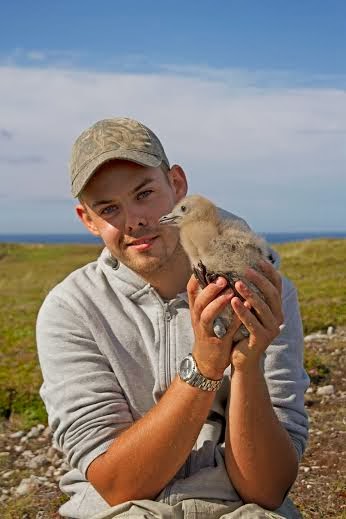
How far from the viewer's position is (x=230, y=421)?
523 centimetres

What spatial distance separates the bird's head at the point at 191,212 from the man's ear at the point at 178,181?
2.30ft

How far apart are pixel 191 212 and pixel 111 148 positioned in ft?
3.03

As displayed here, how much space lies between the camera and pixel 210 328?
480cm

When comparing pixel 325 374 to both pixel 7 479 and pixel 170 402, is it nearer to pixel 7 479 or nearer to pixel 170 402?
pixel 7 479

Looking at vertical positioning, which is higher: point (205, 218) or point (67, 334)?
point (205, 218)

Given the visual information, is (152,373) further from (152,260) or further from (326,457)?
(326,457)

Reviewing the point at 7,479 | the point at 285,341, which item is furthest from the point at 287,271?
the point at 285,341

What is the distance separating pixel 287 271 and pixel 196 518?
25579 mm

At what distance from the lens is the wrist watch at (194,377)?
198 inches

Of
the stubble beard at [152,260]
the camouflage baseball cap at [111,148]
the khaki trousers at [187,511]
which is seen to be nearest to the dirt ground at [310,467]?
the khaki trousers at [187,511]

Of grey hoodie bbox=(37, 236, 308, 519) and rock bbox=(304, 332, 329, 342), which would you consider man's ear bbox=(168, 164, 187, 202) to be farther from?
rock bbox=(304, 332, 329, 342)

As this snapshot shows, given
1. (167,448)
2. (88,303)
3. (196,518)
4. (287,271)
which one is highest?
(88,303)

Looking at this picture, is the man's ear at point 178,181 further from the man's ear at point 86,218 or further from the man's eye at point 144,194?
the man's ear at point 86,218

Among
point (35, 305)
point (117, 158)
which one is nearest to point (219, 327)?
point (117, 158)
